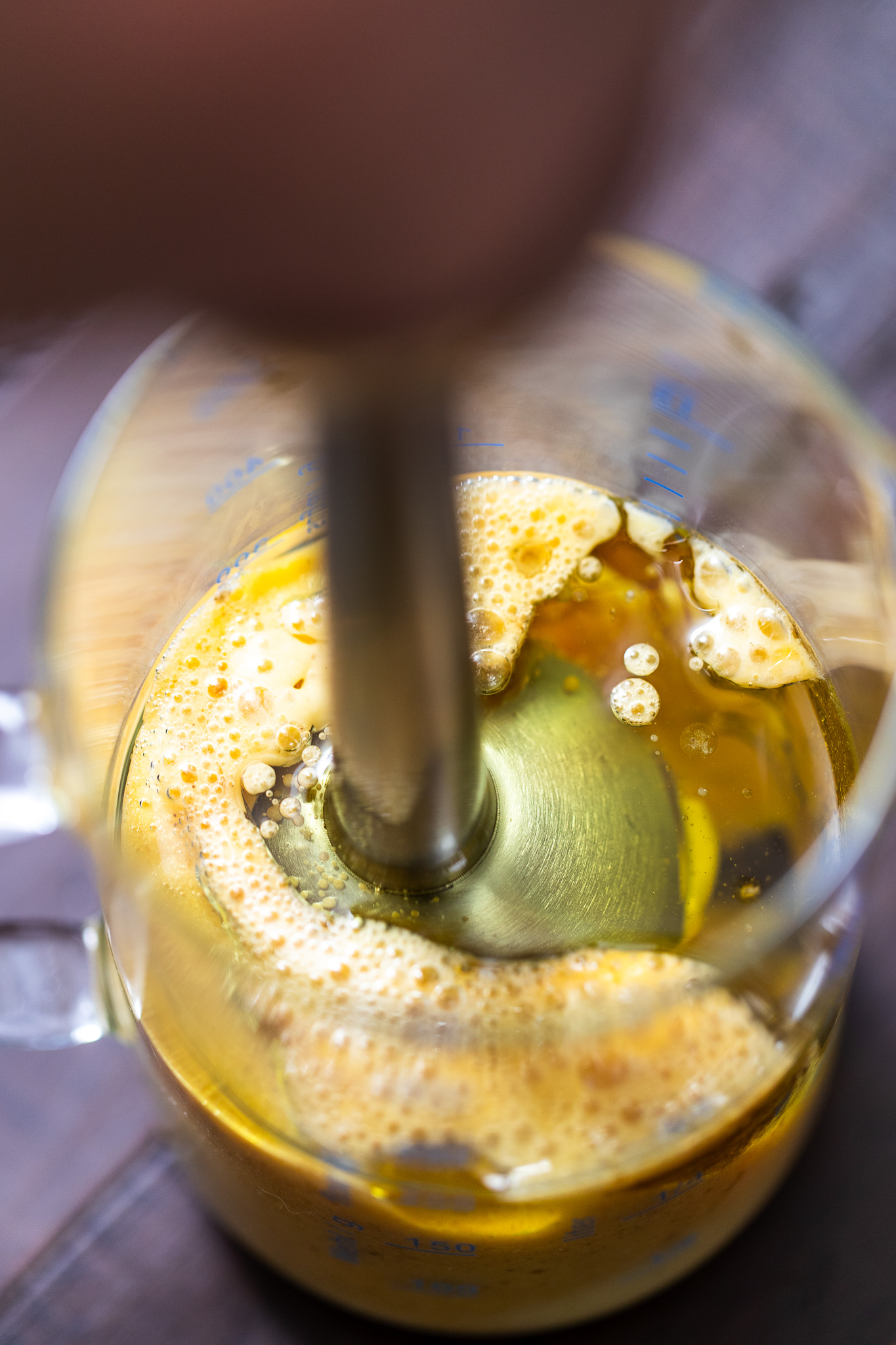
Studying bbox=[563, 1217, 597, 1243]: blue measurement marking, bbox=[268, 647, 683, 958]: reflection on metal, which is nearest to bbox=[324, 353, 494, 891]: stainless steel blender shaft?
bbox=[268, 647, 683, 958]: reflection on metal

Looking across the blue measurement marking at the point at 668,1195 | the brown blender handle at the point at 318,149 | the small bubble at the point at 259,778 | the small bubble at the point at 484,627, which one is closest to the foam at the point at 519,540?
the small bubble at the point at 484,627

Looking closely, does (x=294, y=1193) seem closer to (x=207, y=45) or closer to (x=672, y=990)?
(x=672, y=990)

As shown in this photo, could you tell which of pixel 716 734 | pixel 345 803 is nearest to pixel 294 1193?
pixel 345 803

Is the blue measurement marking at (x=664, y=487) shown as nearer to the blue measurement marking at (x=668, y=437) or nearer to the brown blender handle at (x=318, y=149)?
the blue measurement marking at (x=668, y=437)

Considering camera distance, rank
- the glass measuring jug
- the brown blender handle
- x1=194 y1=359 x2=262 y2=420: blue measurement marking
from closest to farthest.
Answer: the brown blender handle → the glass measuring jug → x1=194 y1=359 x2=262 y2=420: blue measurement marking

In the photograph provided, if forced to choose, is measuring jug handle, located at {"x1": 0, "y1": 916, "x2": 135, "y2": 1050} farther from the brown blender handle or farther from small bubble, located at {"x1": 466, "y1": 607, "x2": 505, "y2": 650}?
the brown blender handle

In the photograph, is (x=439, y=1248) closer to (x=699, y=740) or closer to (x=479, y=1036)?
(x=479, y=1036)

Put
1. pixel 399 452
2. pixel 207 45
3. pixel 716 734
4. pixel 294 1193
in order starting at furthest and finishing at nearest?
pixel 716 734, pixel 294 1193, pixel 399 452, pixel 207 45
